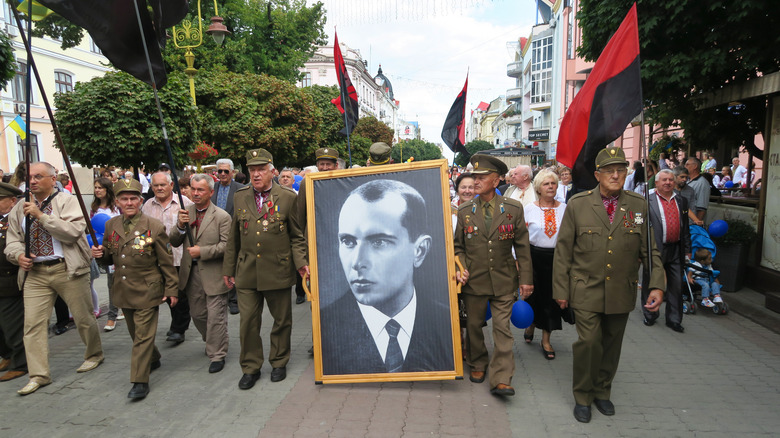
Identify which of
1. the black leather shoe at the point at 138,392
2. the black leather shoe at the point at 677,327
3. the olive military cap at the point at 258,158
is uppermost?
the olive military cap at the point at 258,158

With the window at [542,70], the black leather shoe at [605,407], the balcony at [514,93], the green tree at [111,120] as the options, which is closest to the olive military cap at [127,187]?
the black leather shoe at [605,407]

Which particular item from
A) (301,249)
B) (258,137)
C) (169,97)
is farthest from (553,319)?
(258,137)

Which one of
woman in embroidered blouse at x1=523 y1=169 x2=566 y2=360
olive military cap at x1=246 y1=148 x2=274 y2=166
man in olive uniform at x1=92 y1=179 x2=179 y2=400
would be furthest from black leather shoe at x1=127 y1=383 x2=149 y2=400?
woman in embroidered blouse at x1=523 y1=169 x2=566 y2=360

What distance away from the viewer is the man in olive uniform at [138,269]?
4.51 metres

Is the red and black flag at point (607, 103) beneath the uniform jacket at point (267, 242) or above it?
above

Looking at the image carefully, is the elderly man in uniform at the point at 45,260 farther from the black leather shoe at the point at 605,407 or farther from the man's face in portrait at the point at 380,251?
the black leather shoe at the point at 605,407

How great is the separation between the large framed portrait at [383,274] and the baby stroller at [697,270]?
4.64 metres

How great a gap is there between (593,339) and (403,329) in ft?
5.05

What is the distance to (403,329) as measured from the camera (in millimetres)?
4234

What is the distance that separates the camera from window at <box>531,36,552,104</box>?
49.0 metres

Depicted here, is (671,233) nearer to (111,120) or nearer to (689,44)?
(689,44)

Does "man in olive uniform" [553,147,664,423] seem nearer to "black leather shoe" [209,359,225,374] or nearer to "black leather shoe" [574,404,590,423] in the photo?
"black leather shoe" [574,404,590,423]

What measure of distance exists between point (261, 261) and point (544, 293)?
2.95m

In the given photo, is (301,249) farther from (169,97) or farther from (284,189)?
(169,97)
